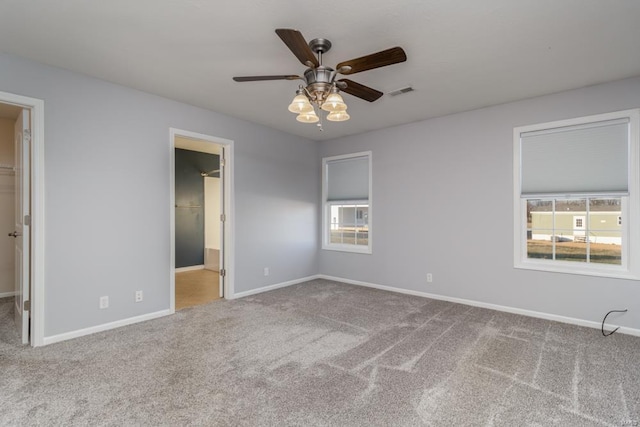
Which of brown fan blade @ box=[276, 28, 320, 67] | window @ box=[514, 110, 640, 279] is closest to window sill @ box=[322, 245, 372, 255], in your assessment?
window @ box=[514, 110, 640, 279]

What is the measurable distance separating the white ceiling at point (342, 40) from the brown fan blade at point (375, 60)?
37 cm

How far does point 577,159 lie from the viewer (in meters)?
3.35

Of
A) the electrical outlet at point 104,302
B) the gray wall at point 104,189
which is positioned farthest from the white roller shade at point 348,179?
the electrical outlet at point 104,302

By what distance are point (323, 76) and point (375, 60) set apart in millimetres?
369

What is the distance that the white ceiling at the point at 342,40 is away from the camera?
6.68ft

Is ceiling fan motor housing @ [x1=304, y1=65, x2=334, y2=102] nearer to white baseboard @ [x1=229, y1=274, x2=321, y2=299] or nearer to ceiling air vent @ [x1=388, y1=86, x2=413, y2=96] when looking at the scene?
ceiling air vent @ [x1=388, y1=86, x2=413, y2=96]

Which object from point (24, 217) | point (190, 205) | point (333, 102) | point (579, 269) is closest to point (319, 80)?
point (333, 102)

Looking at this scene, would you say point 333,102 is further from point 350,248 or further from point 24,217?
point 350,248

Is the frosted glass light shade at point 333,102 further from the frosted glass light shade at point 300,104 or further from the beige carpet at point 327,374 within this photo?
the beige carpet at point 327,374

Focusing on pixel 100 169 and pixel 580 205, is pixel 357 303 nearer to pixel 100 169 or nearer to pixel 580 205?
pixel 580 205

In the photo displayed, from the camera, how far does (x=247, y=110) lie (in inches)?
158

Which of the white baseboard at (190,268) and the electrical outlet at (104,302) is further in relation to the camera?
the white baseboard at (190,268)

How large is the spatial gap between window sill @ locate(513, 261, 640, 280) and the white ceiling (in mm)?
1912

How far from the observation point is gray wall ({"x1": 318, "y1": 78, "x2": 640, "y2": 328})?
10.6 feet
